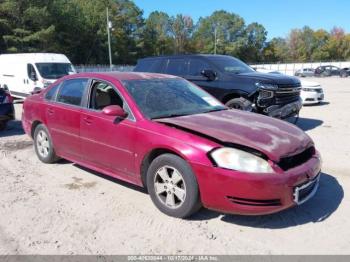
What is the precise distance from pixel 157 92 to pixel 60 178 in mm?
1979

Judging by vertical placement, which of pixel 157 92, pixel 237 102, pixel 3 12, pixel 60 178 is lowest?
pixel 60 178

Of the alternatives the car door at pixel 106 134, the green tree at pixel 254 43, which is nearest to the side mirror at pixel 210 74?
the car door at pixel 106 134

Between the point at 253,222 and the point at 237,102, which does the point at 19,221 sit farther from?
the point at 237,102

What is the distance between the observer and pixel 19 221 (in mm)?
4324

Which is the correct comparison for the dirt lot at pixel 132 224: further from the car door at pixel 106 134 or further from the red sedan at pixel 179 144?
the car door at pixel 106 134

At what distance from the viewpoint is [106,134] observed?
5.04 m

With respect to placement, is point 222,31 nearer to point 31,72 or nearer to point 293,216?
point 31,72

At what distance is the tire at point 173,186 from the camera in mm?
4104

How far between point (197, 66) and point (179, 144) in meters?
5.96

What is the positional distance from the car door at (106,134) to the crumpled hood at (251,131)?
0.52m

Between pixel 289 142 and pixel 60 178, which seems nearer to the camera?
pixel 289 142

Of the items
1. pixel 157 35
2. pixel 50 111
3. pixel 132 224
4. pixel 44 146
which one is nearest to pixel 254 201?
pixel 132 224

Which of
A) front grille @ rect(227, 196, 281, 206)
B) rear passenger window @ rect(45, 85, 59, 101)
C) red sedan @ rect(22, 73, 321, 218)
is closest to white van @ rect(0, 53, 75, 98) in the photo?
rear passenger window @ rect(45, 85, 59, 101)

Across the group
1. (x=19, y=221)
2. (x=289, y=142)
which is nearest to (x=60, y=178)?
(x=19, y=221)
